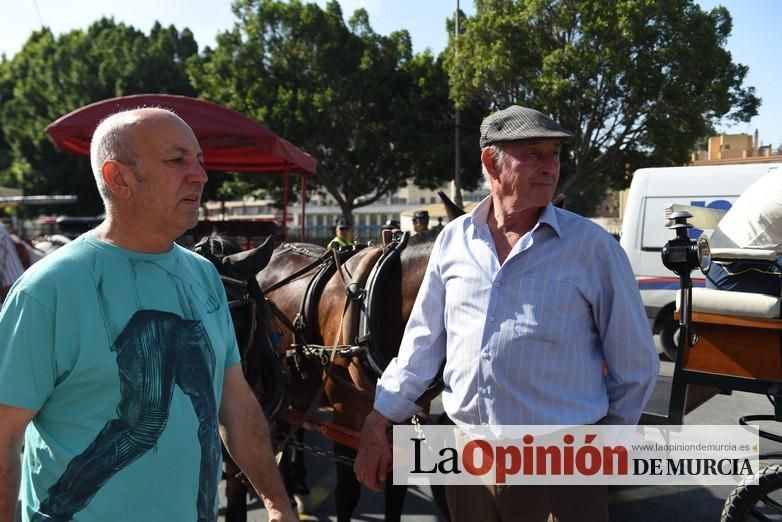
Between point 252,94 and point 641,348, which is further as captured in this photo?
point 252,94

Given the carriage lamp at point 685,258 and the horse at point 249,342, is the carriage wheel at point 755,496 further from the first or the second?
the horse at point 249,342

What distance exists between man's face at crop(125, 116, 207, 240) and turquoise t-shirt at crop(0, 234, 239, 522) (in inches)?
4.2

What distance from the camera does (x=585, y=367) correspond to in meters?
1.84

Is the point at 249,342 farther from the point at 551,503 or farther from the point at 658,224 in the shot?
the point at 658,224

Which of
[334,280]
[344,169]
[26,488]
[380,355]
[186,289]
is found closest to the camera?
[26,488]

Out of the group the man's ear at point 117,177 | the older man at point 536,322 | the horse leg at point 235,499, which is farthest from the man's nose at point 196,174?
the horse leg at point 235,499

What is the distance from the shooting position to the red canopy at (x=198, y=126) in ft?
18.5

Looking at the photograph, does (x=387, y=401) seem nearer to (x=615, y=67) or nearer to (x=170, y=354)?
(x=170, y=354)

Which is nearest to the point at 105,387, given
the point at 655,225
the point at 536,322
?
the point at 536,322

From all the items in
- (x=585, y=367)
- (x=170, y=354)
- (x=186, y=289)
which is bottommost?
(x=585, y=367)

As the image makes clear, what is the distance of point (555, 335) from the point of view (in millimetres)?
1816

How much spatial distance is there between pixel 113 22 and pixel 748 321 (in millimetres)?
33488

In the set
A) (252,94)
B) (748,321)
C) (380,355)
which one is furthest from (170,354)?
(252,94)

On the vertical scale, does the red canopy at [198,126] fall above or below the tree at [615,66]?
below
